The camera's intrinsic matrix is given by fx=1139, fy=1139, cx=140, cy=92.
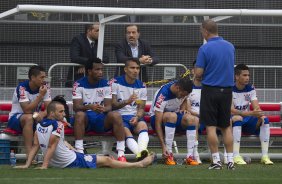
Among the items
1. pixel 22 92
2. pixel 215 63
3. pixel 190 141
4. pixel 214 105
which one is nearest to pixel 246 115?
pixel 190 141

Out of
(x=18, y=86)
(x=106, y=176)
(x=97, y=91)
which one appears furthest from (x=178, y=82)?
(x=106, y=176)

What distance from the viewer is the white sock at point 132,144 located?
17797 millimetres

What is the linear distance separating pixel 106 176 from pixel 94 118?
3.58 m

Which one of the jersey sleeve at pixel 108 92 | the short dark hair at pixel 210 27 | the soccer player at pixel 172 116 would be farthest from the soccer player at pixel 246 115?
the short dark hair at pixel 210 27

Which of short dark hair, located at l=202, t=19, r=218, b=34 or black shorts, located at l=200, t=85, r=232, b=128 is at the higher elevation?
short dark hair, located at l=202, t=19, r=218, b=34

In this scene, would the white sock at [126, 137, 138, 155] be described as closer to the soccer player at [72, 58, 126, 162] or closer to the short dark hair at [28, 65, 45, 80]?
the soccer player at [72, 58, 126, 162]

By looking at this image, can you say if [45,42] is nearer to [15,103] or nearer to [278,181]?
[15,103]

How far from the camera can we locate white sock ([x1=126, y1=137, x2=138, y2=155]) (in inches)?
701

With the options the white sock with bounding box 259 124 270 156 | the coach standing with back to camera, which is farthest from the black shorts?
the white sock with bounding box 259 124 270 156

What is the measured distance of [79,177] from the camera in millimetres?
14273

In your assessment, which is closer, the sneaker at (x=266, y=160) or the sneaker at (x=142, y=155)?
the sneaker at (x=142, y=155)

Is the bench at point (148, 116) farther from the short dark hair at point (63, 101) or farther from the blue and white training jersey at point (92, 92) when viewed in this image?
the blue and white training jersey at point (92, 92)

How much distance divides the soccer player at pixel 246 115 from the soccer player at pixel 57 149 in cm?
268

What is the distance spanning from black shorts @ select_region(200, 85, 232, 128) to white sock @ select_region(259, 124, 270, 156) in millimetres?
2314
